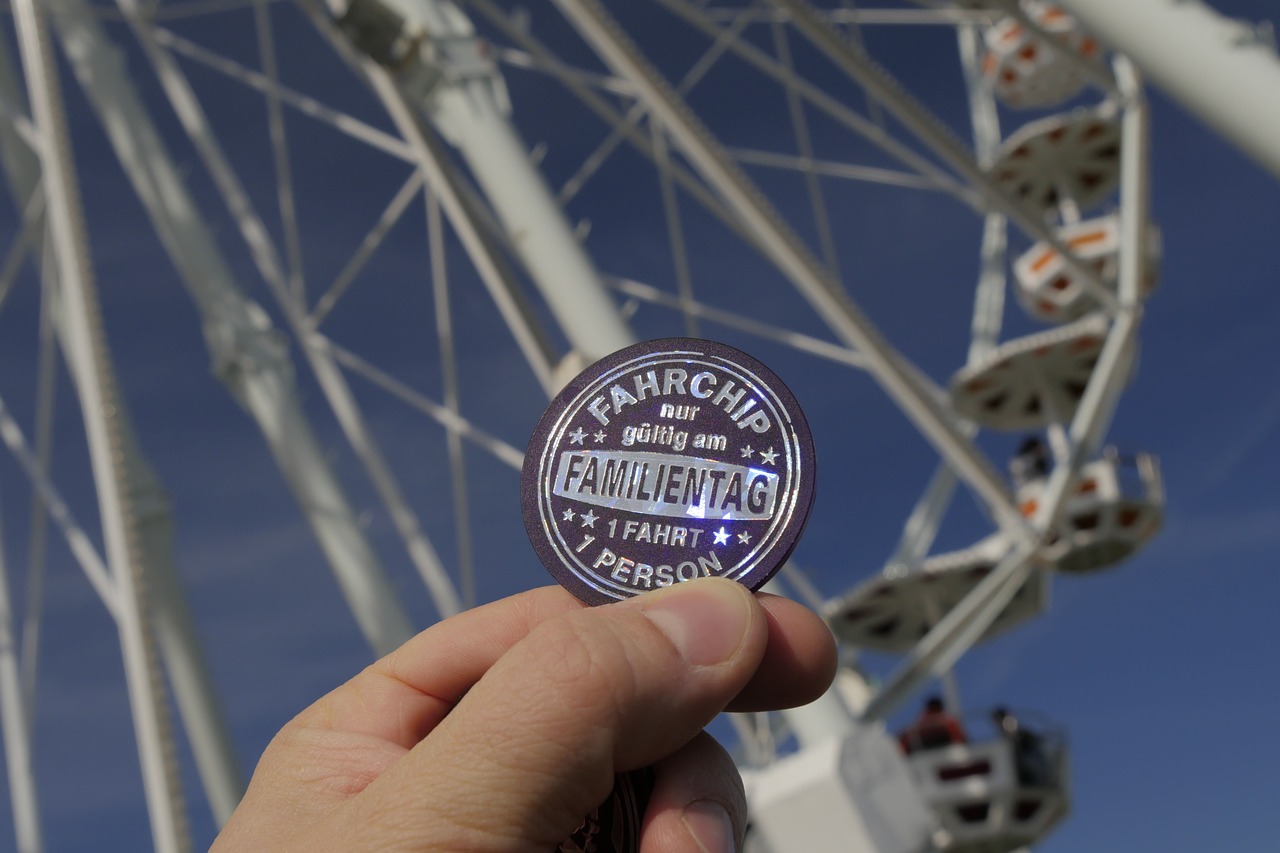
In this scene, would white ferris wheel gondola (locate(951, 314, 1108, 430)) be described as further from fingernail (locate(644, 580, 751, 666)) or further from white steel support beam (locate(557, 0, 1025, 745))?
fingernail (locate(644, 580, 751, 666))

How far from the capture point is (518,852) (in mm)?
1066

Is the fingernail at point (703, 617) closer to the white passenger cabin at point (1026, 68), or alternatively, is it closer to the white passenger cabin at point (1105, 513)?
the white passenger cabin at point (1105, 513)

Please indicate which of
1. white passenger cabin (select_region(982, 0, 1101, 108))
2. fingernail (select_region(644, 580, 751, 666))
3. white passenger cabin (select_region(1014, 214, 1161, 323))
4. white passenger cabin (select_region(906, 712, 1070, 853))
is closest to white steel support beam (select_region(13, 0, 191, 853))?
fingernail (select_region(644, 580, 751, 666))

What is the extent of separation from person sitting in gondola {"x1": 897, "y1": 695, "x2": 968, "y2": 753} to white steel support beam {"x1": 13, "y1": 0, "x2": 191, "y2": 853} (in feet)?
23.4

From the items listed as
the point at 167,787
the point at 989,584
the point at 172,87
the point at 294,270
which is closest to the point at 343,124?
the point at 294,270

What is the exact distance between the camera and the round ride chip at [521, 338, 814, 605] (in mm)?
1326

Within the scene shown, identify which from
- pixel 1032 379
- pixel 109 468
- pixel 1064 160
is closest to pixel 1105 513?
pixel 1032 379

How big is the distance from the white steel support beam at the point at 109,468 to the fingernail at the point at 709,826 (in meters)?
3.02

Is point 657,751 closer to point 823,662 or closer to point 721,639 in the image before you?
point 721,639

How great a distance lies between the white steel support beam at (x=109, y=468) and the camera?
12.4ft

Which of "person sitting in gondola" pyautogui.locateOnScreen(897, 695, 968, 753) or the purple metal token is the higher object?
the purple metal token

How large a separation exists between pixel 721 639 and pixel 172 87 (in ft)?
28.1

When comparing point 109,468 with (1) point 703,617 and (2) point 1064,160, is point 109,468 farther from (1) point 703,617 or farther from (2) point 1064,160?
(2) point 1064,160

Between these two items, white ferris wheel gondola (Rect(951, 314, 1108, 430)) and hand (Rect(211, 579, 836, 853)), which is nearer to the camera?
hand (Rect(211, 579, 836, 853))
